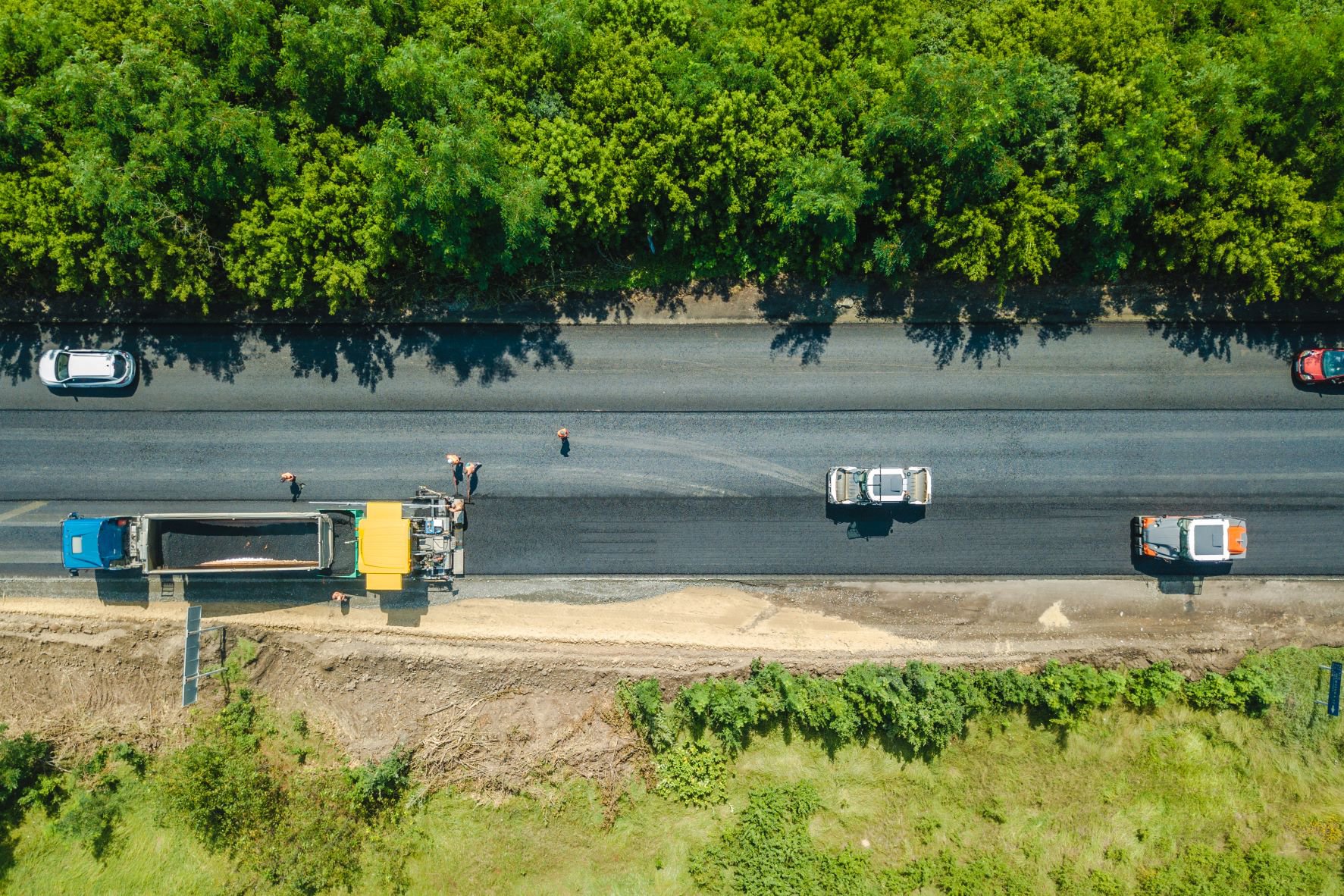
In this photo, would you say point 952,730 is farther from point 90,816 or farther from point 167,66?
point 167,66

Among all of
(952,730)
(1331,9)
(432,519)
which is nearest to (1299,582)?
(952,730)

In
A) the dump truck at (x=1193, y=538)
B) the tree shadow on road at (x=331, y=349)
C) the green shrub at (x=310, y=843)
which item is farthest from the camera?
the tree shadow on road at (x=331, y=349)

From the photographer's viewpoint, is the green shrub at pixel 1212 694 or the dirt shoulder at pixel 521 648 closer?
the green shrub at pixel 1212 694

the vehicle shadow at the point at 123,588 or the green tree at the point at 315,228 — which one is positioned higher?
the green tree at the point at 315,228

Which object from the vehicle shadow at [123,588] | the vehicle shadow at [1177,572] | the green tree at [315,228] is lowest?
the vehicle shadow at [123,588]

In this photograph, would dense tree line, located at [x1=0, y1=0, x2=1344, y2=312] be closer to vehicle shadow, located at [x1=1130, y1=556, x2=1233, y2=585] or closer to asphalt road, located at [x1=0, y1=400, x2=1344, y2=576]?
asphalt road, located at [x1=0, y1=400, x2=1344, y2=576]

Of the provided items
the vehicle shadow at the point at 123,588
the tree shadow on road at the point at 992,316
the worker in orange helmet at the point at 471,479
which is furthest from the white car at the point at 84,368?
the tree shadow on road at the point at 992,316

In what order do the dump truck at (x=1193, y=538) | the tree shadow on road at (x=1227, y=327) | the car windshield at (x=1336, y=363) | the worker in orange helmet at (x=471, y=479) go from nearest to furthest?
the dump truck at (x=1193, y=538) → the car windshield at (x=1336, y=363) → the worker in orange helmet at (x=471, y=479) → the tree shadow on road at (x=1227, y=327)

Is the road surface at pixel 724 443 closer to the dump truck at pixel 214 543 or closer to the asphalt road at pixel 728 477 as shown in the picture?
the asphalt road at pixel 728 477

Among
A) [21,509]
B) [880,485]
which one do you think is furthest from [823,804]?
[21,509]
